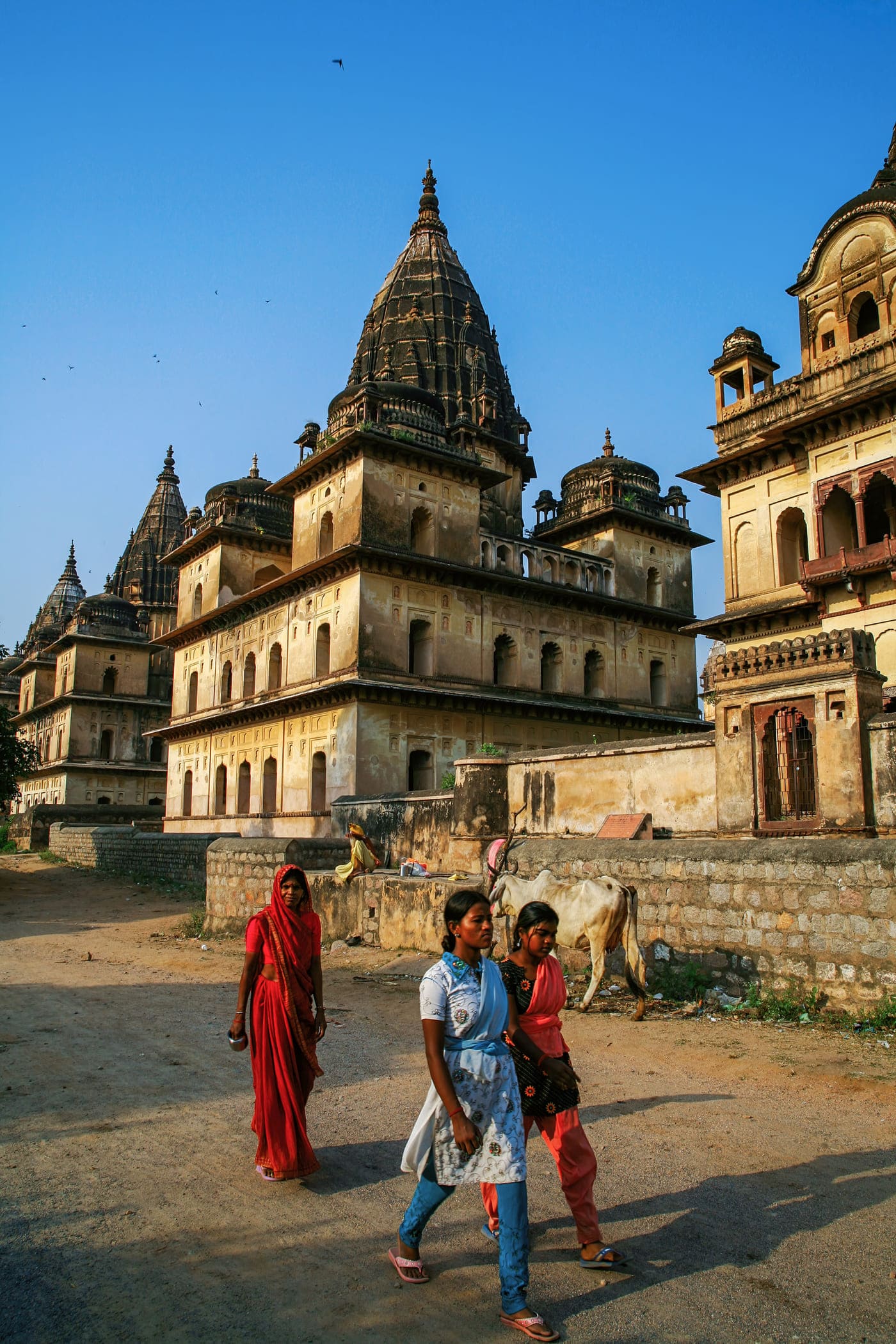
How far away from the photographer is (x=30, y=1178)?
5.12 meters

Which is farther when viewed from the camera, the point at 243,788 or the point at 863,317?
the point at 243,788

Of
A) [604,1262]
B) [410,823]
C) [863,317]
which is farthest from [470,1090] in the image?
[863,317]

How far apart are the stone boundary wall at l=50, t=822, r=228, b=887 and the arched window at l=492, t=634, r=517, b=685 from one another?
1031 cm

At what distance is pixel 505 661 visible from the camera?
3092 cm

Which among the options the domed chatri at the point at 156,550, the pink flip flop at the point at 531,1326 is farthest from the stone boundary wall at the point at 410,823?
the domed chatri at the point at 156,550

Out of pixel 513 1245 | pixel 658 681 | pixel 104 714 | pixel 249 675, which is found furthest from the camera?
pixel 104 714

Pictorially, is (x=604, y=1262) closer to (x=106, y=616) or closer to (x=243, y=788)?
(x=243, y=788)

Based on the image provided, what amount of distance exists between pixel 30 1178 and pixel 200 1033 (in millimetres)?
3717

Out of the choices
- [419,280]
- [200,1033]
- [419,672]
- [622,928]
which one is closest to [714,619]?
[419,672]

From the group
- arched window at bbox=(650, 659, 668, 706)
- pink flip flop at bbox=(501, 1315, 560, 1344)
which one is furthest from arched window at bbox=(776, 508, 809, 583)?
pink flip flop at bbox=(501, 1315, 560, 1344)

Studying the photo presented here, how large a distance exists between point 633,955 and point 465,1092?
584cm

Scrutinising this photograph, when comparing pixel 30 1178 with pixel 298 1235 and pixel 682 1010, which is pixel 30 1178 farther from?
pixel 682 1010

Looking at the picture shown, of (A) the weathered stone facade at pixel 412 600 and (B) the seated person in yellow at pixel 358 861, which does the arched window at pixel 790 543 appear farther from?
(B) the seated person in yellow at pixel 358 861

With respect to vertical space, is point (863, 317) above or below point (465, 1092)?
above
